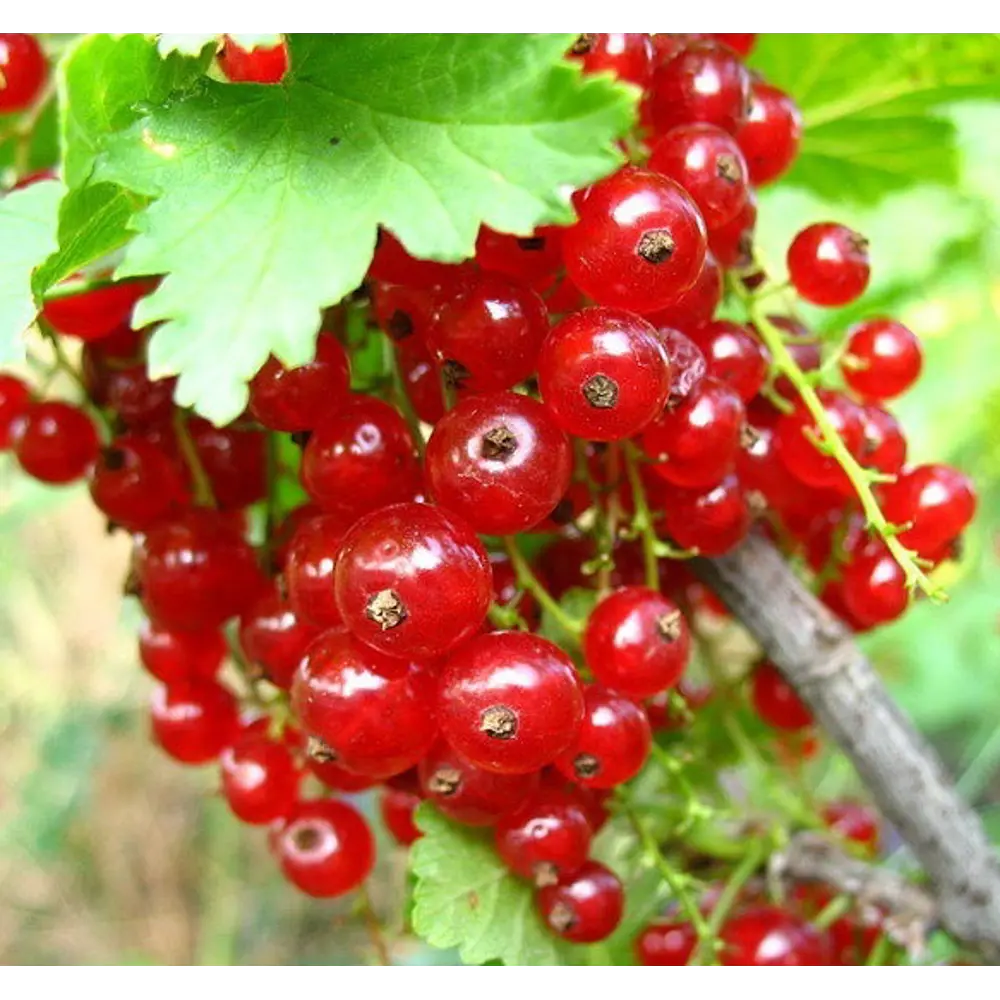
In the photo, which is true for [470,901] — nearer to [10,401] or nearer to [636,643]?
[636,643]

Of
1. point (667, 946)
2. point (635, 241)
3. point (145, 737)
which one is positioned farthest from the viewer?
point (145, 737)

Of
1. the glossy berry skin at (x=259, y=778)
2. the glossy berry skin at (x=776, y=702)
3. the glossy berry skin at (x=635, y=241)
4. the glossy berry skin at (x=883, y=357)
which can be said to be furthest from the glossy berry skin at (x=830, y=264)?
the glossy berry skin at (x=259, y=778)

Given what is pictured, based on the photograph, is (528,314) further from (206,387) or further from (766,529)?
(766,529)

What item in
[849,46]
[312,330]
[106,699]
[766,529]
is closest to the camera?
[312,330]

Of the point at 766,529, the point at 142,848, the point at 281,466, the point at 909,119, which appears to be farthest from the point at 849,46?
the point at 142,848

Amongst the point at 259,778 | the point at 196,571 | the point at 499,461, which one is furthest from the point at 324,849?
the point at 499,461

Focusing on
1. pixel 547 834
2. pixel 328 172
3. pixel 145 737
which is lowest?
pixel 145 737
